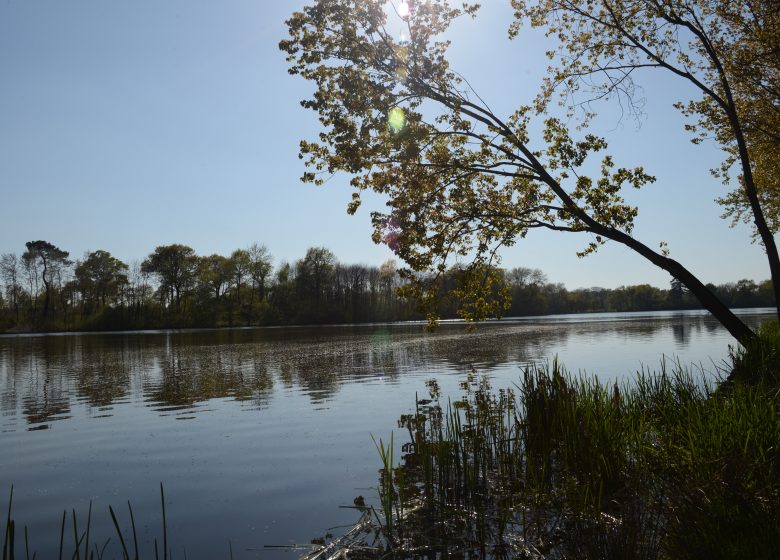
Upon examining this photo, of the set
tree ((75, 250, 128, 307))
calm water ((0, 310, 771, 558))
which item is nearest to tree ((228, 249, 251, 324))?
tree ((75, 250, 128, 307))

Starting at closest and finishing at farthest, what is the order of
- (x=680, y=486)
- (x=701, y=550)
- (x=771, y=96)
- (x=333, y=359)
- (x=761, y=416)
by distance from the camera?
(x=701, y=550) → (x=680, y=486) → (x=761, y=416) → (x=771, y=96) → (x=333, y=359)

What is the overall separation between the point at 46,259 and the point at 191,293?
25.5m

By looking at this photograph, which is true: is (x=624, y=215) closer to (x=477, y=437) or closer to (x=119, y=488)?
(x=477, y=437)

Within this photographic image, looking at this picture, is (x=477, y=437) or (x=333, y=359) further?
(x=333, y=359)

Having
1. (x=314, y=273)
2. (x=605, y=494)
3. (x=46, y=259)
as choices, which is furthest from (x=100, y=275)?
(x=605, y=494)

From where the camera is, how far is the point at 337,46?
1402 cm

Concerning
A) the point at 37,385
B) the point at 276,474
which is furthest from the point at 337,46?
the point at 37,385

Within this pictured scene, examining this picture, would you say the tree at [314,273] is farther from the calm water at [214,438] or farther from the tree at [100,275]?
the calm water at [214,438]

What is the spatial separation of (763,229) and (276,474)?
1644 cm

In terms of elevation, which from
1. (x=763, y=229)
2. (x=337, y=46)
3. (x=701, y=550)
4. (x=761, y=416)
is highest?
(x=337, y=46)

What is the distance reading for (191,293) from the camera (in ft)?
315

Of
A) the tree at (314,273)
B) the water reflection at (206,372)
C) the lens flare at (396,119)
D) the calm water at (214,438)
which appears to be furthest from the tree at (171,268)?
the lens flare at (396,119)

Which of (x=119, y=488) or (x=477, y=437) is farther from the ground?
(x=477, y=437)

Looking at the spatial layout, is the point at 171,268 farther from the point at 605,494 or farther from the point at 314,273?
the point at 605,494
